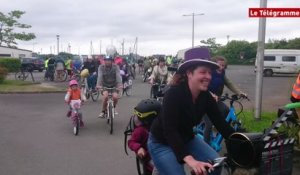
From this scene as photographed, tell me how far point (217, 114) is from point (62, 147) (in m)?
5.15

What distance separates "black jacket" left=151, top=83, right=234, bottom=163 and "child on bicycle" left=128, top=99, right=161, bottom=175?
930 mm

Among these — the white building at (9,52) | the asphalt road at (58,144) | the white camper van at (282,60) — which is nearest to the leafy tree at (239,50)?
the white building at (9,52)

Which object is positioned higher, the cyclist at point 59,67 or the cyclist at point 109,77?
the cyclist at point 109,77

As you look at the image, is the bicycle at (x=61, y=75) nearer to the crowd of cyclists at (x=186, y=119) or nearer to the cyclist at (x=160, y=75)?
the cyclist at (x=160, y=75)

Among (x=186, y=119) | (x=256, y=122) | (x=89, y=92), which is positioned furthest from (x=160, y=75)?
(x=186, y=119)

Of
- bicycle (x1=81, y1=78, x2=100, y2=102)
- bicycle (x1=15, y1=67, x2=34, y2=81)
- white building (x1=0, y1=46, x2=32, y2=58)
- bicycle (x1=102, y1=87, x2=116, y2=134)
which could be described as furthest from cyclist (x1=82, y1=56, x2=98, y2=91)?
white building (x1=0, y1=46, x2=32, y2=58)

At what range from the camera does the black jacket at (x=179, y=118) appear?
3.18 m

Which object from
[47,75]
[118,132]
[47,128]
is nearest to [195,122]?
[118,132]

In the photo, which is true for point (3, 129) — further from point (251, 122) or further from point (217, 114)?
point (217, 114)

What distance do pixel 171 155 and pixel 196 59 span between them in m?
0.80

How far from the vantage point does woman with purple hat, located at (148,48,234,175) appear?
10.6 feet

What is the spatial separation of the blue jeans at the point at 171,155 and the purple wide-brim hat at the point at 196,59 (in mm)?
617

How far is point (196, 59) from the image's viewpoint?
3.40 metres

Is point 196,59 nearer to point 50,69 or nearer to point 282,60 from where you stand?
point 50,69
